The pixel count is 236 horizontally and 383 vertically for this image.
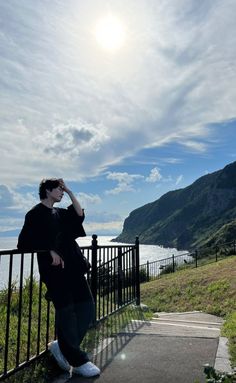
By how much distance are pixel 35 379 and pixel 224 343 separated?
243 cm

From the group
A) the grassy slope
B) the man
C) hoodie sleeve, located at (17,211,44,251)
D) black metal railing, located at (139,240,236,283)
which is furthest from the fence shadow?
black metal railing, located at (139,240,236,283)

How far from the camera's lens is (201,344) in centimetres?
494

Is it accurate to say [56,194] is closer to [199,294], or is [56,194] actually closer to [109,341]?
[109,341]

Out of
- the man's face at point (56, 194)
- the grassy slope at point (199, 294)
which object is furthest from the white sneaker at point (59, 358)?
the grassy slope at point (199, 294)

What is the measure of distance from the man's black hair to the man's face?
0.09ft

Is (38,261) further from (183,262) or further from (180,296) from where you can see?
(183,262)

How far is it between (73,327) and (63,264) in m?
0.66

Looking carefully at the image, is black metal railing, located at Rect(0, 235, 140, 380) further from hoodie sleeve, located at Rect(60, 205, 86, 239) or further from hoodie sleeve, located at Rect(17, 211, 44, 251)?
hoodie sleeve, located at Rect(60, 205, 86, 239)

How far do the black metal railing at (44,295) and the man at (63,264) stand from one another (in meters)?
0.20

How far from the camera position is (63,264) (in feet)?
11.9

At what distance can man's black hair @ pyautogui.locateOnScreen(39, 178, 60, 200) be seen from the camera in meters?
3.77

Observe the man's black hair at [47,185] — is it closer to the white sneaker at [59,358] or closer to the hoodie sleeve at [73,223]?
the hoodie sleeve at [73,223]

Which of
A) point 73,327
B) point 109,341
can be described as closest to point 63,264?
point 73,327

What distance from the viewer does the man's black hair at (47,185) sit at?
3773 millimetres
